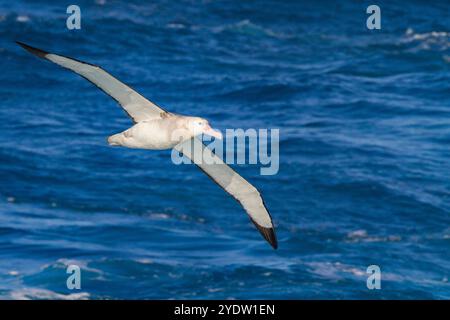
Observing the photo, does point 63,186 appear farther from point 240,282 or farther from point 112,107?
point 240,282

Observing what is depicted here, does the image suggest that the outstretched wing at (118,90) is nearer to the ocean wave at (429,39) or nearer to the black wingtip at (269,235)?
the black wingtip at (269,235)

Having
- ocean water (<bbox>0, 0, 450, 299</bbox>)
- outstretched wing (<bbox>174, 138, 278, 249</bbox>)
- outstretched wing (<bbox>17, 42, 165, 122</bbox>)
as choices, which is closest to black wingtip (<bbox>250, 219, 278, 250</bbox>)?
outstretched wing (<bbox>174, 138, 278, 249</bbox>)

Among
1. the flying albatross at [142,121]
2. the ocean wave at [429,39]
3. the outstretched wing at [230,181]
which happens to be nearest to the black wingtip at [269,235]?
the outstretched wing at [230,181]

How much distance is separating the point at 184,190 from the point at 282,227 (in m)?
8.02

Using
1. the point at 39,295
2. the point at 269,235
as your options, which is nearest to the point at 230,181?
the point at 269,235

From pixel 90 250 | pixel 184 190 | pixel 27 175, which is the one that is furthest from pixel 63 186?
pixel 90 250

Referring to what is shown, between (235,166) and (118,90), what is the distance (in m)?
54.8

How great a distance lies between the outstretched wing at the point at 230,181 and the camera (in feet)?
91.6

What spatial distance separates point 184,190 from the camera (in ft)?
253

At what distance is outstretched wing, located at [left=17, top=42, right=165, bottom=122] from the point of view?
25.7m

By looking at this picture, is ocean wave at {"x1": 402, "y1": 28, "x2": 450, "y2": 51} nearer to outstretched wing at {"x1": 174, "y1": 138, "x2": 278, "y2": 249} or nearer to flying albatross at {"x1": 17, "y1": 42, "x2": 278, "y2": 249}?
outstretched wing at {"x1": 174, "y1": 138, "x2": 278, "y2": 249}

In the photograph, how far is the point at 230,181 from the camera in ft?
95.0

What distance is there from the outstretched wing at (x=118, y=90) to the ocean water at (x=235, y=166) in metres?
35.2

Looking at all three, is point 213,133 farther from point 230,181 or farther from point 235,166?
point 235,166
